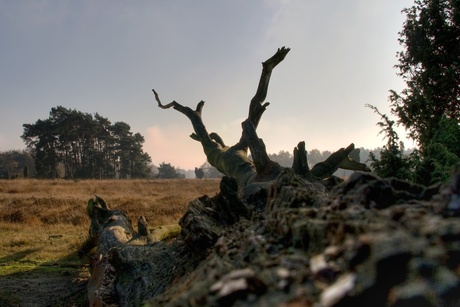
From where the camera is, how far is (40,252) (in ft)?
31.6

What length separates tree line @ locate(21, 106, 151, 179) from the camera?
Answer: 58.2 m

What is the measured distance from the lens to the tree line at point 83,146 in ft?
191

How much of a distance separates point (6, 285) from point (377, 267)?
8.02 metres

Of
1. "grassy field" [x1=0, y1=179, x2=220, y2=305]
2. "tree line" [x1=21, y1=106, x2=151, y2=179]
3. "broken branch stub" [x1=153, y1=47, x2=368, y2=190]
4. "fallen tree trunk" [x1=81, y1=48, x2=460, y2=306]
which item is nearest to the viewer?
"fallen tree trunk" [x1=81, y1=48, x2=460, y2=306]

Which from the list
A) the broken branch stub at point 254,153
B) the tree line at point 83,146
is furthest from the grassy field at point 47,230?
the tree line at point 83,146

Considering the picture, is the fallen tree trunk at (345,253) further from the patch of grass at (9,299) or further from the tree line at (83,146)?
the tree line at (83,146)

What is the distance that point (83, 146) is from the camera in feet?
215

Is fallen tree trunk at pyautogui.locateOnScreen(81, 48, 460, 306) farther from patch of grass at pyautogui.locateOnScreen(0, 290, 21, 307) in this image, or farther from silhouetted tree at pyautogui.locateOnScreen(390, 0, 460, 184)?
silhouetted tree at pyautogui.locateOnScreen(390, 0, 460, 184)

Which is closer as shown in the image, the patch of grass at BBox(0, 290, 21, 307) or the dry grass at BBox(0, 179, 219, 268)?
the patch of grass at BBox(0, 290, 21, 307)

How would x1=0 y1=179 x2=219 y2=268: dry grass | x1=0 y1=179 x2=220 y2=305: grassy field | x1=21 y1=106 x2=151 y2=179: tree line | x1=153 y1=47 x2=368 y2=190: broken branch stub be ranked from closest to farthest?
x1=153 y1=47 x2=368 y2=190: broken branch stub → x1=0 y1=179 x2=220 y2=305: grassy field → x1=0 y1=179 x2=219 y2=268: dry grass → x1=21 y1=106 x2=151 y2=179: tree line

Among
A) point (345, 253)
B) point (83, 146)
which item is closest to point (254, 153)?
point (345, 253)


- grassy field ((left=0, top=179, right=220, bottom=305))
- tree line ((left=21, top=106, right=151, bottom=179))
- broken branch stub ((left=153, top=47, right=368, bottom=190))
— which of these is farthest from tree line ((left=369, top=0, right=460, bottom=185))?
tree line ((left=21, top=106, right=151, bottom=179))

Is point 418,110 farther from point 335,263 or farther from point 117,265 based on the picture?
point 335,263

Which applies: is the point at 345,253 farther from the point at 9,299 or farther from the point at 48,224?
the point at 48,224
